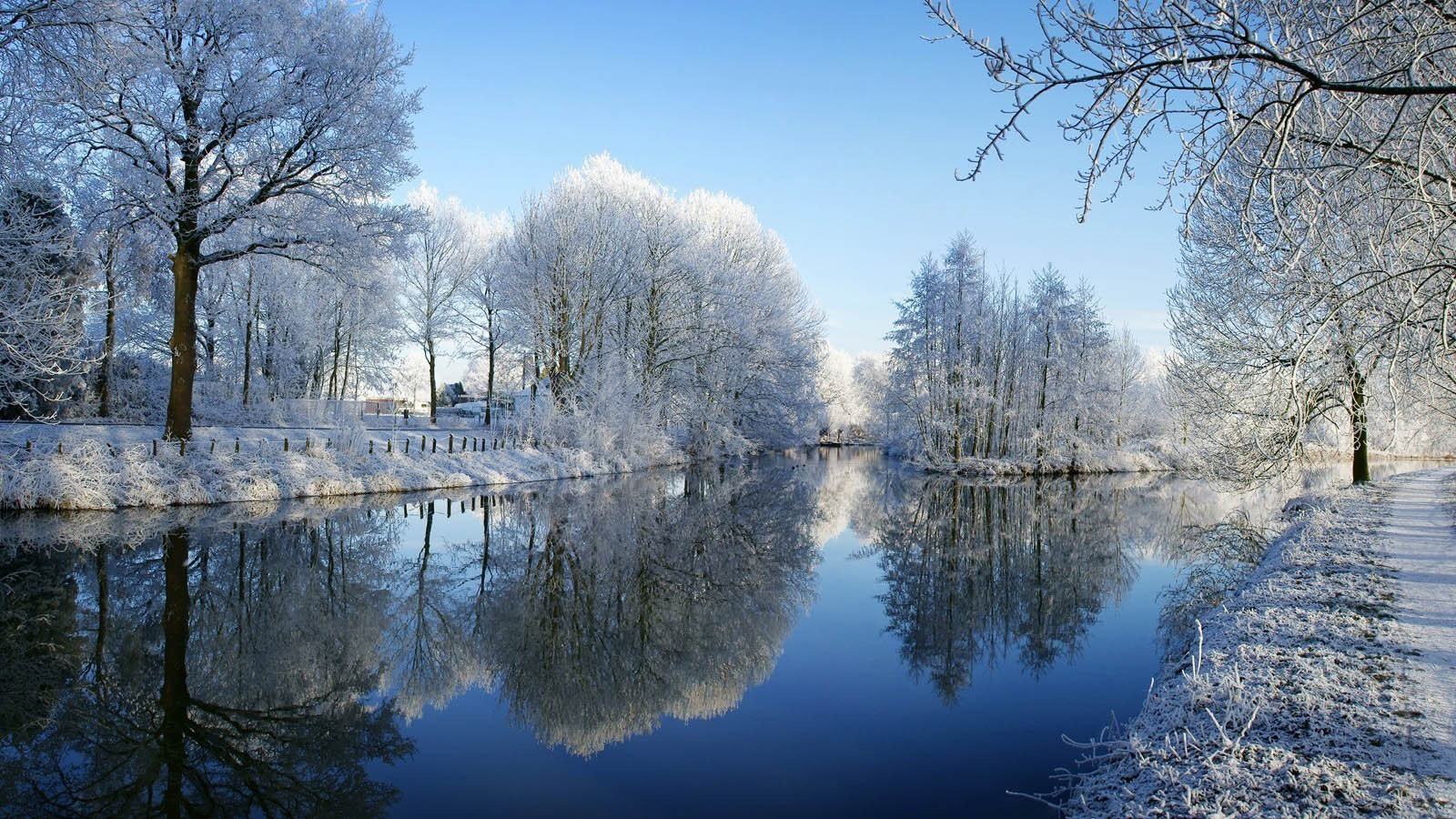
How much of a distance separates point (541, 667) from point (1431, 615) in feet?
24.5

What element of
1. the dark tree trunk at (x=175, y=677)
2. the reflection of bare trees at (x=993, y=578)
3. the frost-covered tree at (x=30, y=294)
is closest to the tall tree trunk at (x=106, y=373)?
the frost-covered tree at (x=30, y=294)

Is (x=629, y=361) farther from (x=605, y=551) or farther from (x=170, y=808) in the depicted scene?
(x=170, y=808)

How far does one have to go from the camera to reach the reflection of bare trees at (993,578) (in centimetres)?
688

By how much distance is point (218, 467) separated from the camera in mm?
13664

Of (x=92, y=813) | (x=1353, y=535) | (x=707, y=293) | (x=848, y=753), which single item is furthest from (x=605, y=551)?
(x=707, y=293)

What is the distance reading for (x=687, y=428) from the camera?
102 ft

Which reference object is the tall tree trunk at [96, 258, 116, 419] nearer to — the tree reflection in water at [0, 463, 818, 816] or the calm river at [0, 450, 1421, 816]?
the calm river at [0, 450, 1421, 816]

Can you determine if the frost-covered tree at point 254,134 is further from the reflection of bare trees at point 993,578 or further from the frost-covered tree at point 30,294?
the reflection of bare trees at point 993,578

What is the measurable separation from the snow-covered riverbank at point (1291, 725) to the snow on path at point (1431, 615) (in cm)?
2

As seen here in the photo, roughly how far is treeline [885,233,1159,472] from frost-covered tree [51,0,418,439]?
2159 centimetres

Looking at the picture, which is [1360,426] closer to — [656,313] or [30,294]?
[30,294]

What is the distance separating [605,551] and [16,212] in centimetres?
765

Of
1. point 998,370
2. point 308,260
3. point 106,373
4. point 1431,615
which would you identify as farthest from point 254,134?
point 998,370

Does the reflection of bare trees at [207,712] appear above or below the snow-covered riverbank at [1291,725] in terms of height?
below
